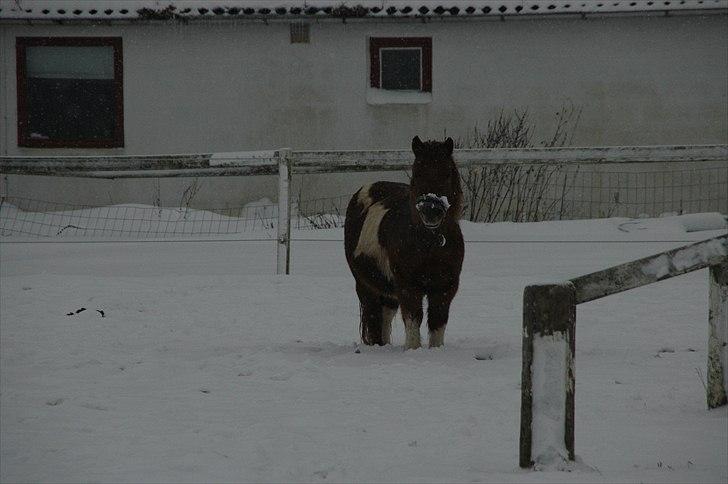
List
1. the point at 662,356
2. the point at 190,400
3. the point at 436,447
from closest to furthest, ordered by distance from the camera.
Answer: the point at 436,447
the point at 190,400
the point at 662,356

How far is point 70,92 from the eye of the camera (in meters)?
16.5

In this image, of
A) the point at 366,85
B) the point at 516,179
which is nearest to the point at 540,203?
the point at 516,179

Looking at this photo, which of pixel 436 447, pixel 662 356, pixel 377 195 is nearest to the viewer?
pixel 436 447

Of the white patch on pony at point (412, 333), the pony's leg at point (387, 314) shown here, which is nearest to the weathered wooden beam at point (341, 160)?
the pony's leg at point (387, 314)

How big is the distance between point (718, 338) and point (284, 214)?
18.1ft

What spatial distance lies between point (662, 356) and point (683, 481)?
2779 millimetres

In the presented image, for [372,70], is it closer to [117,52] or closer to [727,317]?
[117,52]

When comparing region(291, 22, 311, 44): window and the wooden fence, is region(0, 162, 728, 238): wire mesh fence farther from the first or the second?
the wooden fence

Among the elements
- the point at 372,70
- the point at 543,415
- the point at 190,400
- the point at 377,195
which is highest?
→ the point at 372,70

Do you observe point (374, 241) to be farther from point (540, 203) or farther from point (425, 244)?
point (540, 203)

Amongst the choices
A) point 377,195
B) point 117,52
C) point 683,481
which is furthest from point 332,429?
point 117,52

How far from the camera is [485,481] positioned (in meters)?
3.52

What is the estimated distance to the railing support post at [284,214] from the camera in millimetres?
9383

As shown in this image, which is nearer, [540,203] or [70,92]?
[540,203]
